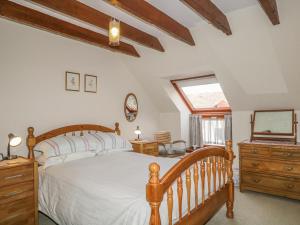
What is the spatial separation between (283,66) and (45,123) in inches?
138

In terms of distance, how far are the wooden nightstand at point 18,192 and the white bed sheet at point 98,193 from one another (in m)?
0.11

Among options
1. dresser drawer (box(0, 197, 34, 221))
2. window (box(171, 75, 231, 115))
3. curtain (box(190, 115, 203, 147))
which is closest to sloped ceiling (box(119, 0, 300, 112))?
window (box(171, 75, 231, 115))

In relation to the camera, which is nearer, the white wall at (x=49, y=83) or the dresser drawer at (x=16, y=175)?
the dresser drawer at (x=16, y=175)

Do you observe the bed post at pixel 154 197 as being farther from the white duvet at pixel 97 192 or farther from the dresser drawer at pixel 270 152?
the dresser drawer at pixel 270 152

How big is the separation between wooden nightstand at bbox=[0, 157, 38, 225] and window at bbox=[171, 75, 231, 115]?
3296mm

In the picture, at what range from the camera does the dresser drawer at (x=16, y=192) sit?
237 centimetres

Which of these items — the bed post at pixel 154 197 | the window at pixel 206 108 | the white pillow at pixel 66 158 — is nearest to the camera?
the bed post at pixel 154 197

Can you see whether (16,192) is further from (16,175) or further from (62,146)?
(62,146)

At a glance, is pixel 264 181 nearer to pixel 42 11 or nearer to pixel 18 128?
pixel 18 128

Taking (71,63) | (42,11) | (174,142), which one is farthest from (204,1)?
(174,142)

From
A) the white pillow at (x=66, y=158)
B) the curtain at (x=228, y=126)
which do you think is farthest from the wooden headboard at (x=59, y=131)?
the curtain at (x=228, y=126)

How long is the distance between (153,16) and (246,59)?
154 centimetres

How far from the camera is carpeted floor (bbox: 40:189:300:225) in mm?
2652

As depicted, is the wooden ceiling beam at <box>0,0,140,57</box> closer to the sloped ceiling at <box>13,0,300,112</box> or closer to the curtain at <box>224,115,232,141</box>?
the sloped ceiling at <box>13,0,300,112</box>
